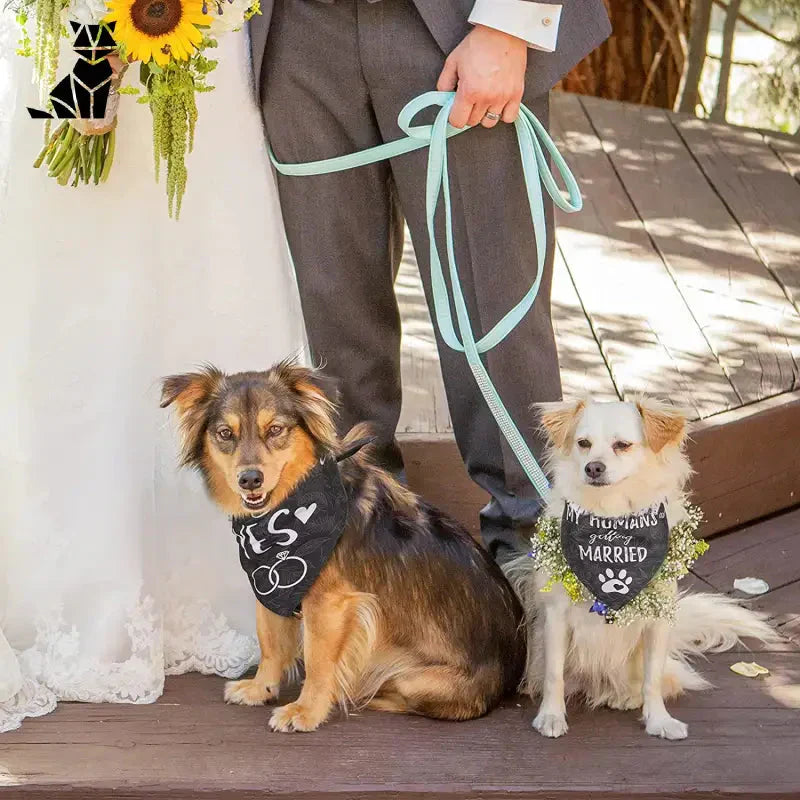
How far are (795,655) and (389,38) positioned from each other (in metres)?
1.71

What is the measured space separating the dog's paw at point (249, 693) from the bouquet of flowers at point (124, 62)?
1050mm

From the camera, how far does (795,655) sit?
296 cm

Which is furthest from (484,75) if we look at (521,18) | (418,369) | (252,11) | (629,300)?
(629,300)

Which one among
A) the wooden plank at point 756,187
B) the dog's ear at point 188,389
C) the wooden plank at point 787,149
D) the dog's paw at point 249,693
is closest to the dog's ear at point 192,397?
the dog's ear at point 188,389

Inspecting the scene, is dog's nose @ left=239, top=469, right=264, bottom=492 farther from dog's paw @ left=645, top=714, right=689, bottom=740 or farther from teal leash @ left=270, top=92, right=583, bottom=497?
dog's paw @ left=645, top=714, right=689, bottom=740

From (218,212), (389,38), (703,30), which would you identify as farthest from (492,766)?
(703,30)

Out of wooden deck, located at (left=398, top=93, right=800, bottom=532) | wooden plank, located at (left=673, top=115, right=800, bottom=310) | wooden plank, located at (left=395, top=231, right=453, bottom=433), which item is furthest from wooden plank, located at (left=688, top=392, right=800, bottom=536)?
wooden plank, located at (left=673, top=115, right=800, bottom=310)

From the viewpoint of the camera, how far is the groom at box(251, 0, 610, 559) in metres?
2.59

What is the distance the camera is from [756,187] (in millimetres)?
5316

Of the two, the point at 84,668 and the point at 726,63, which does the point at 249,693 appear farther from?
the point at 726,63

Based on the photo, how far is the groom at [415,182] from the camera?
2592mm

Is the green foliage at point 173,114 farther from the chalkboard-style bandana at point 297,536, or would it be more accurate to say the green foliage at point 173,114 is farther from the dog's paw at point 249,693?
the dog's paw at point 249,693

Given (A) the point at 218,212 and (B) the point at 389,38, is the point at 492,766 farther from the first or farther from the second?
(B) the point at 389,38

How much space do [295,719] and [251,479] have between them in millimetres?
549
